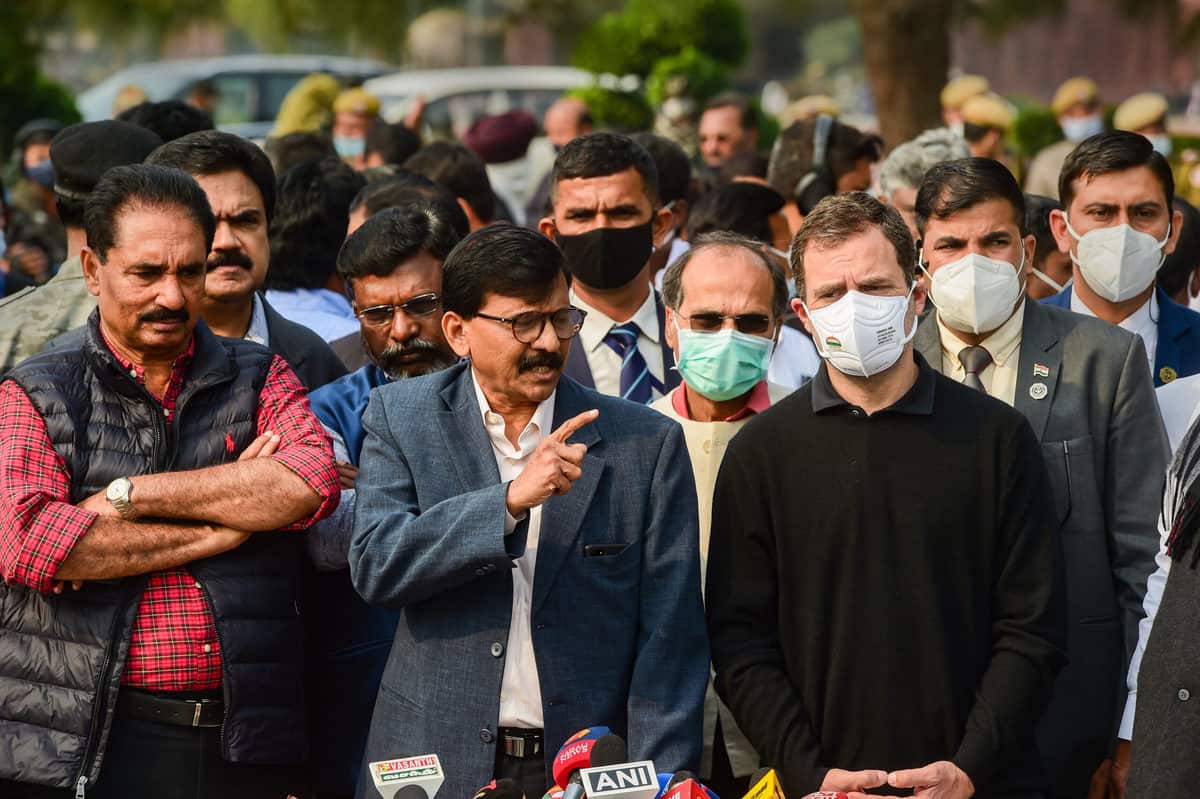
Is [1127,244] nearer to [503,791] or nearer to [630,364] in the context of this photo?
[630,364]

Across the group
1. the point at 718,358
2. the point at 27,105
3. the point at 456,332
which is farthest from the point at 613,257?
the point at 27,105

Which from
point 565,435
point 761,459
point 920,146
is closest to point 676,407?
point 761,459

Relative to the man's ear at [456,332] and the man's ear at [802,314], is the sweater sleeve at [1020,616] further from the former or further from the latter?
the man's ear at [456,332]

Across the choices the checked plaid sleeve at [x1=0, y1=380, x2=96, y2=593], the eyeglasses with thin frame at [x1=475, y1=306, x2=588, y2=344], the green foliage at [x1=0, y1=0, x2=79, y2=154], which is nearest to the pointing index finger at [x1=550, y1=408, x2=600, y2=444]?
the eyeglasses with thin frame at [x1=475, y1=306, x2=588, y2=344]

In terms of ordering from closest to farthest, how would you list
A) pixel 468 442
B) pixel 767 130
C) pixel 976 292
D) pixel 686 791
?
1. pixel 686 791
2. pixel 468 442
3. pixel 976 292
4. pixel 767 130

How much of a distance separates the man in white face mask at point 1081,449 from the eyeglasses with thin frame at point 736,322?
524 millimetres

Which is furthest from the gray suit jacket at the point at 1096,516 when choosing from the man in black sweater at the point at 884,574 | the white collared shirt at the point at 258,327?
the white collared shirt at the point at 258,327

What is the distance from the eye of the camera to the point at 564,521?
4125 mm

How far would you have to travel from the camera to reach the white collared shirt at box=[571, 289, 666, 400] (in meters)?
5.74

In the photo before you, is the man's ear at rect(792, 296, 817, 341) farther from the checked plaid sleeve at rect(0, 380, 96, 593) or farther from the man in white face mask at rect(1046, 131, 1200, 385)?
the checked plaid sleeve at rect(0, 380, 96, 593)

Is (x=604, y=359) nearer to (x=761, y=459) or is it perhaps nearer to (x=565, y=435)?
(x=761, y=459)

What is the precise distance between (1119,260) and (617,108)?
1148cm

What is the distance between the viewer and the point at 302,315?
6.50 metres

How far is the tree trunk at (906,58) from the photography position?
15.3 meters
